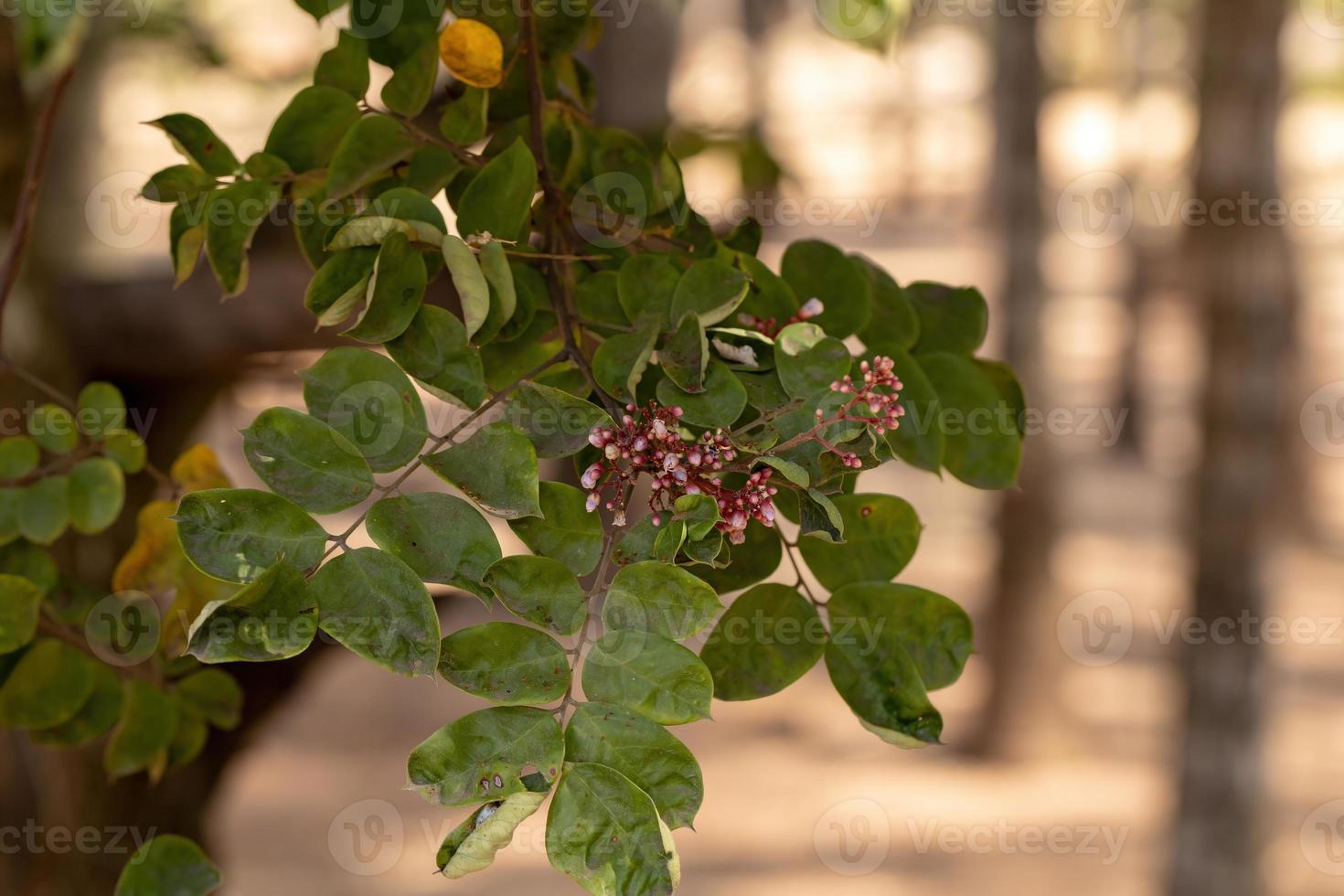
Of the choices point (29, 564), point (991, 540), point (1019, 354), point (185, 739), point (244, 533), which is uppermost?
point (244, 533)

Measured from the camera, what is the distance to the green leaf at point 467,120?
22.8 inches

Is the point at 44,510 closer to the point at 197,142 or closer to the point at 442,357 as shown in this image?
the point at 197,142

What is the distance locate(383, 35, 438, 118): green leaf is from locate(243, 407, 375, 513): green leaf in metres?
0.20

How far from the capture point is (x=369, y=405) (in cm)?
48

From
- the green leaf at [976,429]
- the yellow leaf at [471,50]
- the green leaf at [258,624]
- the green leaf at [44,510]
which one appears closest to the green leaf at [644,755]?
the green leaf at [258,624]

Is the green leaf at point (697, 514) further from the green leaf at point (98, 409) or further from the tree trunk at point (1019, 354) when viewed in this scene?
the tree trunk at point (1019, 354)

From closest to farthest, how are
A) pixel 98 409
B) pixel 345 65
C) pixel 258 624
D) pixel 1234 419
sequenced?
pixel 258 624 → pixel 345 65 → pixel 98 409 → pixel 1234 419

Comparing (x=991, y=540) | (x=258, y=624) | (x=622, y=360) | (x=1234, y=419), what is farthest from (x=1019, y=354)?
(x=258, y=624)

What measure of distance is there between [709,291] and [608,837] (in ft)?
0.71

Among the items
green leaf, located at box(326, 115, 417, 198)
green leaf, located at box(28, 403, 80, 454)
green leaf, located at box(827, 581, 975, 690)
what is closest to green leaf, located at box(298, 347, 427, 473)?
green leaf, located at box(326, 115, 417, 198)

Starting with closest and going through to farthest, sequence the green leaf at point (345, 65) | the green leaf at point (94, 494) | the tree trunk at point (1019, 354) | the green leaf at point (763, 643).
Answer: the green leaf at point (763, 643), the green leaf at point (345, 65), the green leaf at point (94, 494), the tree trunk at point (1019, 354)

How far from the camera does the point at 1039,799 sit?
3.24 metres

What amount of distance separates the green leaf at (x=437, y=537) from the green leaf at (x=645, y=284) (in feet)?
0.40

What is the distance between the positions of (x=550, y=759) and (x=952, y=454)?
0.26m
